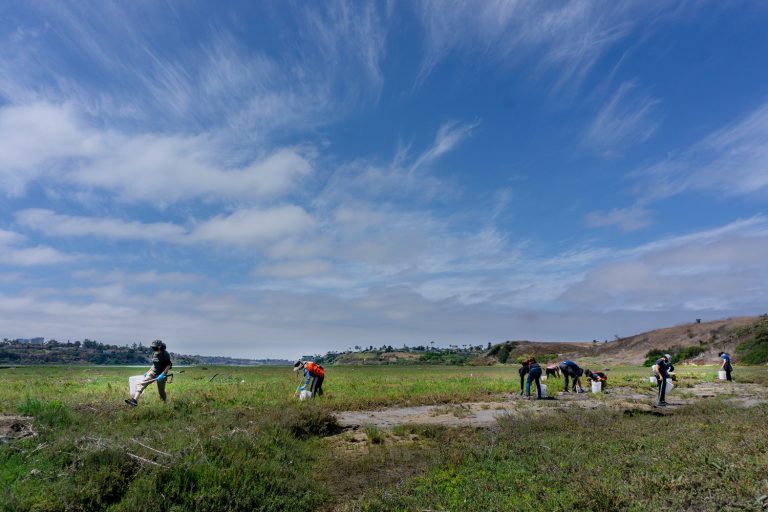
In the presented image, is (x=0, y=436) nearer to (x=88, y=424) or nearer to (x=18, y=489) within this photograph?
(x=88, y=424)

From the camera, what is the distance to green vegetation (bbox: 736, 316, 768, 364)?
167 feet

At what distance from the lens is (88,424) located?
1080cm

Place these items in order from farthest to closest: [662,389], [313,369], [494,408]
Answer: [662,389]
[494,408]
[313,369]

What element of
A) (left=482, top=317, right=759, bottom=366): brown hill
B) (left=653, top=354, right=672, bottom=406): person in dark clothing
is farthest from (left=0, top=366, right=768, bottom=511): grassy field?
(left=482, top=317, right=759, bottom=366): brown hill

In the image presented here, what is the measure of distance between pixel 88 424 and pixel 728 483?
12814 mm

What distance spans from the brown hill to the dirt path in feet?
158

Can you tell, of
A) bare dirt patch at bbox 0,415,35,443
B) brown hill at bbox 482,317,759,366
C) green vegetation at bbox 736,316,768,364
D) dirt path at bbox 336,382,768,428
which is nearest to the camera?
bare dirt patch at bbox 0,415,35,443

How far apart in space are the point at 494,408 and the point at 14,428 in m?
14.8

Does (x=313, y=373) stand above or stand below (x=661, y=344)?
below

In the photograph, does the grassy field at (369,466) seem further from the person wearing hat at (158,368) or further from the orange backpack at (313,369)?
the orange backpack at (313,369)

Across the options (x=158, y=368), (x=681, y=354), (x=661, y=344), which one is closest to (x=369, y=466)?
(x=158, y=368)

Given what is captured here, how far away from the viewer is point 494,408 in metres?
17.5

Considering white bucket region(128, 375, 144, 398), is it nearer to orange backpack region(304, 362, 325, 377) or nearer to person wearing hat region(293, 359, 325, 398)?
person wearing hat region(293, 359, 325, 398)

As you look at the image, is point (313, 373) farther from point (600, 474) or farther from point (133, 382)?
point (600, 474)
